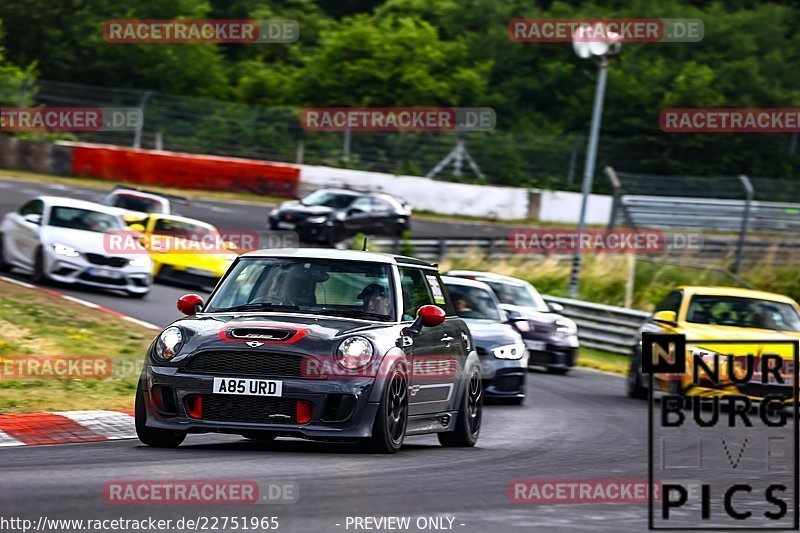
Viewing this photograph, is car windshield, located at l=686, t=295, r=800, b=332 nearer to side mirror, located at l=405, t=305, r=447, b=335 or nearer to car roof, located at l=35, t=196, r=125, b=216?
side mirror, located at l=405, t=305, r=447, b=335

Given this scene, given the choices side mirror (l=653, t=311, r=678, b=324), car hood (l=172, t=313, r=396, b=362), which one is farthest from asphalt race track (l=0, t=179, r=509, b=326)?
car hood (l=172, t=313, r=396, b=362)

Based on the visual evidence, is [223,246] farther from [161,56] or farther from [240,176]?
[161,56]

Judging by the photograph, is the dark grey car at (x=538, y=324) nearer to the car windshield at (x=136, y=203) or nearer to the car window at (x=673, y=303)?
the car window at (x=673, y=303)

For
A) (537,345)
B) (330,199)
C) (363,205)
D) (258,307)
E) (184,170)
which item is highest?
(184,170)

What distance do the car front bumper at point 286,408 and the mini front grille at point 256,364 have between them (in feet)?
0.17

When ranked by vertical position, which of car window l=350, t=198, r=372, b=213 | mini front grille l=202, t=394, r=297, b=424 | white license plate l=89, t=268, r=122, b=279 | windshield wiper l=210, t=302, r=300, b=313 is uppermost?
car window l=350, t=198, r=372, b=213

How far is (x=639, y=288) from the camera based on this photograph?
30.4 metres

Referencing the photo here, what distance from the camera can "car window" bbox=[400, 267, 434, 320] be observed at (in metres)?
10.3

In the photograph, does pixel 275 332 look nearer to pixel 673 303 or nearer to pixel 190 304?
pixel 190 304

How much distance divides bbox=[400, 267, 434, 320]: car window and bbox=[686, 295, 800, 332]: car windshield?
271 inches

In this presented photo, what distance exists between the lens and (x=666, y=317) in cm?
1645

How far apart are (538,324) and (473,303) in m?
4.43

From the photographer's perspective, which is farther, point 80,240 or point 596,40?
point 596,40

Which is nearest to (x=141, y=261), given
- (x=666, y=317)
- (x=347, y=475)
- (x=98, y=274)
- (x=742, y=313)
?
(x=98, y=274)
